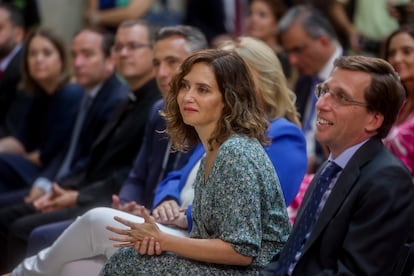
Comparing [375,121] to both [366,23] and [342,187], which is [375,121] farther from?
[366,23]

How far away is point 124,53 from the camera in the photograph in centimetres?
466

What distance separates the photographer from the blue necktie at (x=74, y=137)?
5.01 meters

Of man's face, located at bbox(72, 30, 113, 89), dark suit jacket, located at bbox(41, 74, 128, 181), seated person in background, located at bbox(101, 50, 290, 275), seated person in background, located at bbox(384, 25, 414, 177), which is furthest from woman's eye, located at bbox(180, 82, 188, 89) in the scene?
man's face, located at bbox(72, 30, 113, 89)

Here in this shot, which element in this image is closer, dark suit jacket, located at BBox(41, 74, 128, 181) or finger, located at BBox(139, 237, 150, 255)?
finger, located at BBox(139, 237, 150, 255)

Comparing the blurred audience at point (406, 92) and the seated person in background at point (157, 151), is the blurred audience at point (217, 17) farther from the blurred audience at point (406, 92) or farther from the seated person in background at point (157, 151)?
the blurred audience at point (406, 92)

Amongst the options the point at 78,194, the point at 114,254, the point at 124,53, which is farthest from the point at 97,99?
the point at 114,254

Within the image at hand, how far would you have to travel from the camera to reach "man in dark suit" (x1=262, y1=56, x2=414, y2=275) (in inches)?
100.0

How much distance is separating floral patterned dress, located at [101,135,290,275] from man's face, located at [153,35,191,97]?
118 cm

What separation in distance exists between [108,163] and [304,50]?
4.59 ft

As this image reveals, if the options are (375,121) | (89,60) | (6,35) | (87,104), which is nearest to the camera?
(375,121)

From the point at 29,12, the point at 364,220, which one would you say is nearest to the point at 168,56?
the point at 364,220

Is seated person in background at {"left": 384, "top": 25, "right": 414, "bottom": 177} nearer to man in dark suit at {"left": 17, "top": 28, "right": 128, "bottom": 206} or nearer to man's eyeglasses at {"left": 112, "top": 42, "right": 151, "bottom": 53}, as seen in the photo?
man's eyeglasses at {"left": 112, "top": 42, "right": 151, "bottom": 53}

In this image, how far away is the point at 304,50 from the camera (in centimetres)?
512

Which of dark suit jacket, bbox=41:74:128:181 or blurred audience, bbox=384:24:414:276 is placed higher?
blurred audience, bbox=384:24:414:276
